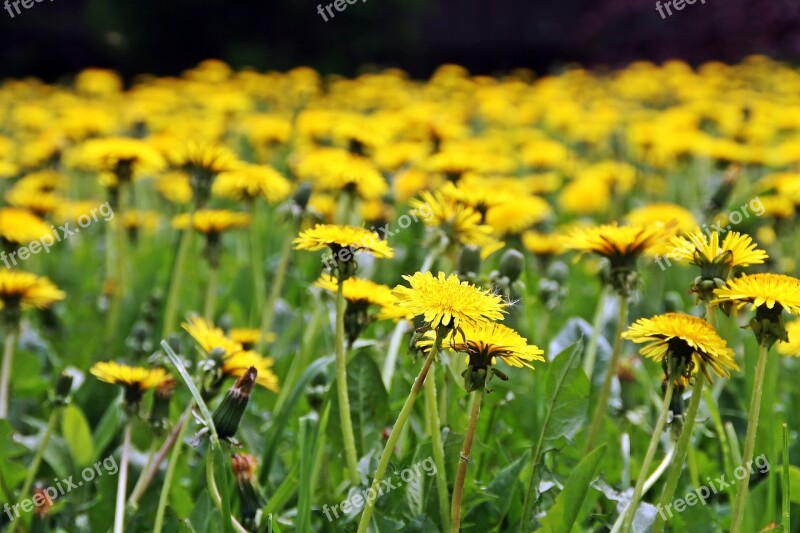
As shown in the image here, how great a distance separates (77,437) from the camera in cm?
166

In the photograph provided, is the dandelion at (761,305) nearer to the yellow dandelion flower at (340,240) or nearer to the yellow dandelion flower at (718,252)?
the yellow dandelion flower at (718,252)

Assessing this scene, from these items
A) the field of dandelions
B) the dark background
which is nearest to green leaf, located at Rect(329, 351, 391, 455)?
the field of dandelions

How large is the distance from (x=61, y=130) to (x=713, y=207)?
216cm

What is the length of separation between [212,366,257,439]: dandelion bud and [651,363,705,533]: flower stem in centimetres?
51

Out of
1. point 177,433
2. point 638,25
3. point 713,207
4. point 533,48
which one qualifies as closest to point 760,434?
point 713,207

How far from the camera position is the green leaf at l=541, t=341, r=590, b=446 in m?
1.36

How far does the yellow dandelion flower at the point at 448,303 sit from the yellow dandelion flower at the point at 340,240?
0.53 ft

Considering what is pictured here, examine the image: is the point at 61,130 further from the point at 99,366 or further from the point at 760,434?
the point at 760,434

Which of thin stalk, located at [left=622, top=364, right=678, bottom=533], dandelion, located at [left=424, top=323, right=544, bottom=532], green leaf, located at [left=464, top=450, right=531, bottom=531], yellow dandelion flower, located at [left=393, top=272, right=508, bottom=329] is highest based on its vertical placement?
yellow dandelion flower, located at [left=393, top=272, right=508, bottom=329]

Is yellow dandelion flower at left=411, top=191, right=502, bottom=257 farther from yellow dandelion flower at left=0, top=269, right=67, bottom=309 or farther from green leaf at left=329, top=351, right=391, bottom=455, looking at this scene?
yellow dandelion flower at left=0, top=269, right=67, bottom=309

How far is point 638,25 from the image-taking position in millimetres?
10039

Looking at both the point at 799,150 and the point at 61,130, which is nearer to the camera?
the point at 799,150

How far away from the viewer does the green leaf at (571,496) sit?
3.74 ft

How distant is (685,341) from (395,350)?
2.02 feet
